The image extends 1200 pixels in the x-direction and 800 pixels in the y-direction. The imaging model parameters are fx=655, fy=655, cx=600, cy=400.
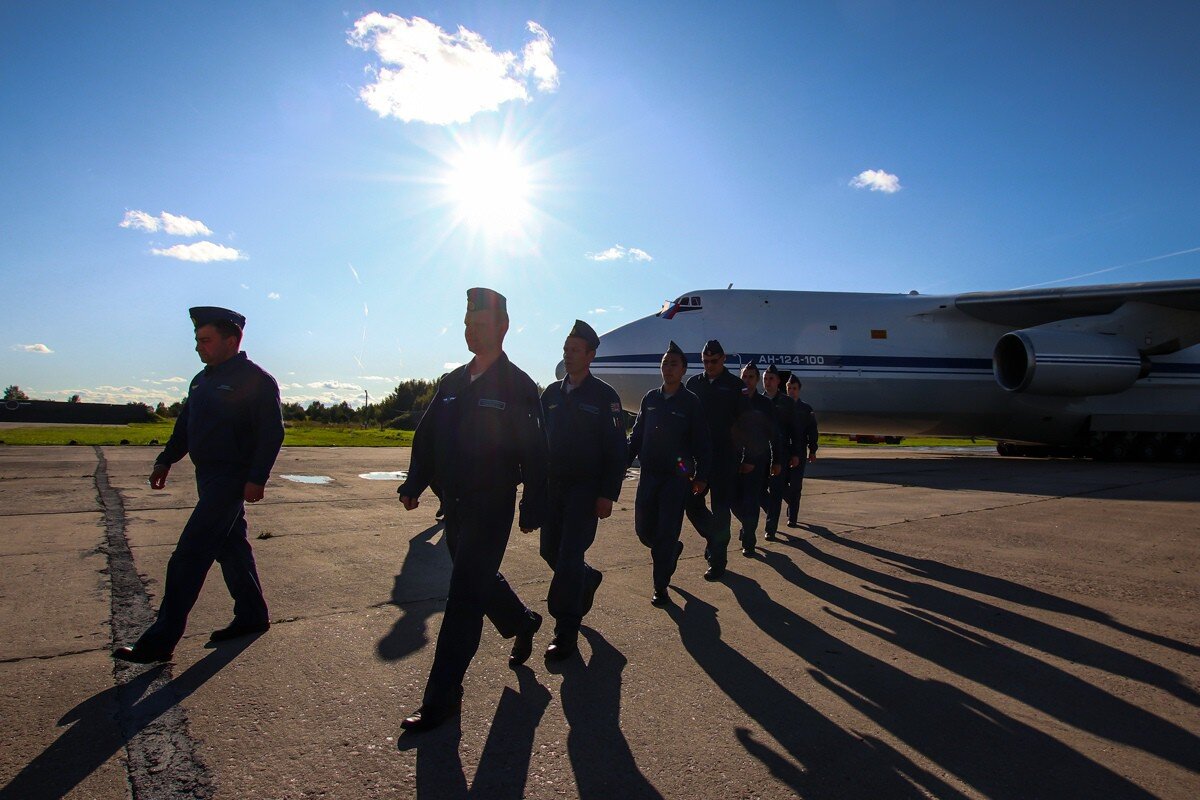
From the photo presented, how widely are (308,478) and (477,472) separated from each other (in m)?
9.36

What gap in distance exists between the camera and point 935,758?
2.34m

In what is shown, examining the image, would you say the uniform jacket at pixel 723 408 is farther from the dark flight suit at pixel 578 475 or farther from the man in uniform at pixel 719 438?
the dark flight suit at pixel 578 475

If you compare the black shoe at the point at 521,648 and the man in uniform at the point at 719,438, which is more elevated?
the man in uniform at the point at 719,438

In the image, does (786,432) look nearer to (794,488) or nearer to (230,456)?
(794,488)

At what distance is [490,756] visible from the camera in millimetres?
2340

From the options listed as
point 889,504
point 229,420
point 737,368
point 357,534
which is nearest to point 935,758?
point 229,420

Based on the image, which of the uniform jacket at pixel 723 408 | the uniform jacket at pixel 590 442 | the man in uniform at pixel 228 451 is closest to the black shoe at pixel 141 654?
the man in uniform at pixel 228 451

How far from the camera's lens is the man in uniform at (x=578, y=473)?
11.6ft

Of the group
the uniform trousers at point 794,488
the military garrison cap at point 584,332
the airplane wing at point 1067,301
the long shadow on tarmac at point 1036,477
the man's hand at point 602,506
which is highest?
the airplane wing at point 1067,301

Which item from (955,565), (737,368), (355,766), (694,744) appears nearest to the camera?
(355,766)

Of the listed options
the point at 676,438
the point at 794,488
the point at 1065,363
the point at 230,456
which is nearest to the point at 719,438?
the point at 676,438

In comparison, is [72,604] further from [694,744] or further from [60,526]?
[694,744]

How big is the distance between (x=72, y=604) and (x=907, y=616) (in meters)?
5.07

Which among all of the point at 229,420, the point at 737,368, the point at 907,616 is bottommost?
the point at 907,616
